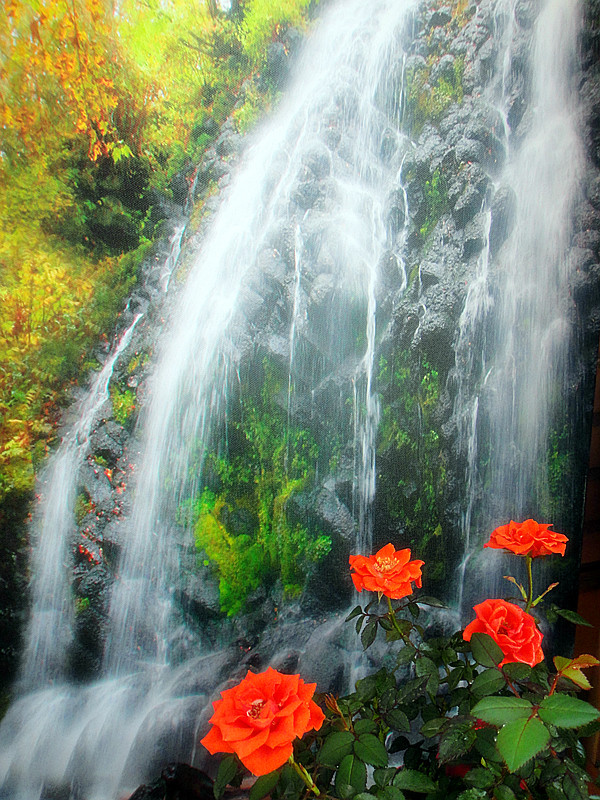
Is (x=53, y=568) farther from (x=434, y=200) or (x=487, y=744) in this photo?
(x=434, y=200)

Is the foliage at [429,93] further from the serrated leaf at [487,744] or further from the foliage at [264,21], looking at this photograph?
the serrated leaf at [487,744]

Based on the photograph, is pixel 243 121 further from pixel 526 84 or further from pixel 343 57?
pixel 526 84

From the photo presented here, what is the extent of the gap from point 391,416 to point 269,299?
1.45 feet

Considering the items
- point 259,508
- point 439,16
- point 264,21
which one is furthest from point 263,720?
point 439,16

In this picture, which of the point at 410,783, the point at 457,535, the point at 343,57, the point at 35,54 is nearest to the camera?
the point at 410,783

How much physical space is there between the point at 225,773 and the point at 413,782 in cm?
28

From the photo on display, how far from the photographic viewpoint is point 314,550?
3.84 feet

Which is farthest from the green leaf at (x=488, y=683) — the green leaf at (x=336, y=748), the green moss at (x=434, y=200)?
the green moss at (x=434, y=200)

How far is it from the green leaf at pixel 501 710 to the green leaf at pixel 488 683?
7 centimetres

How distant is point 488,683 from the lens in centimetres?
68

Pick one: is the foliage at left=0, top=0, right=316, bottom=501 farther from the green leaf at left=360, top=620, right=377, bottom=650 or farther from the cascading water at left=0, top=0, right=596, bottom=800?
the green leaf at left=360, top=620, right=377, bottom=650

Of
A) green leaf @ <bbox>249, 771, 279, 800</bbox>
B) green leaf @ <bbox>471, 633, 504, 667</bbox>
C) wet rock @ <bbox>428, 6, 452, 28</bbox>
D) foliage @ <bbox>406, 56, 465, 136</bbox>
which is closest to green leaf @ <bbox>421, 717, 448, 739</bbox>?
green leaf @ <bbox>471, 633, 504, 667</bbox>

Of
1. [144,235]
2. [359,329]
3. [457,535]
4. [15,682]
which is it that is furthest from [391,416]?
[15,682]

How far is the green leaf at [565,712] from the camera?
54 cm
